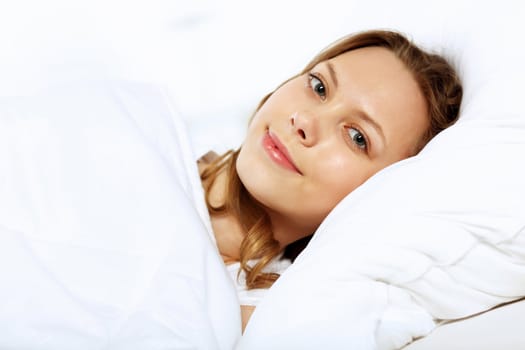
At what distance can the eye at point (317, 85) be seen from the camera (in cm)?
117

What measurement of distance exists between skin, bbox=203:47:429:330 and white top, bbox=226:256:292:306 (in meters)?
0.05

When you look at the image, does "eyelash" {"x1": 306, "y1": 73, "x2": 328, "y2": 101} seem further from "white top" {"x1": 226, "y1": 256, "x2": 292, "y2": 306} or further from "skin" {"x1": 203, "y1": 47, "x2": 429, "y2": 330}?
"white top" {"x1": 226, "y1": 256, "x2": 292, "y2": 306}

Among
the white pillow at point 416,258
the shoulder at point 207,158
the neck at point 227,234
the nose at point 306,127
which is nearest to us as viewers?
the white pillow at point 416,258

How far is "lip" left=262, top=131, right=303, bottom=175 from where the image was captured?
1109 mm

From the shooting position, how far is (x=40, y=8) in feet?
5.19

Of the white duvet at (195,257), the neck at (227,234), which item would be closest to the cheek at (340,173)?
the white duvet at (195,257)

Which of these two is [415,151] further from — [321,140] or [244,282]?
[244,282]

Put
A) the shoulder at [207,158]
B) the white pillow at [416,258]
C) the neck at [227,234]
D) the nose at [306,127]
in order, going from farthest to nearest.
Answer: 1. the shoulder at [207,158]
2. the neck at [227,234]
3. the nose at [306,127]
4. the white pillow at [416,258]

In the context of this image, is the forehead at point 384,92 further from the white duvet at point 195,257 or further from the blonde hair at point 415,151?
the white duvet at point 195,257

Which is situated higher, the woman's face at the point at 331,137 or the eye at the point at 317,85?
the eye at the point at 317,85

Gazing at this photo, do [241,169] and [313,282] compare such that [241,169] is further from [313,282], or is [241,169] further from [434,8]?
[434,8]

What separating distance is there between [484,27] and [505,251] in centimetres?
48

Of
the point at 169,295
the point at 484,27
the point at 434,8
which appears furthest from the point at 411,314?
the point at 434,8

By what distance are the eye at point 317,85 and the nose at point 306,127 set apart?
0.07m
